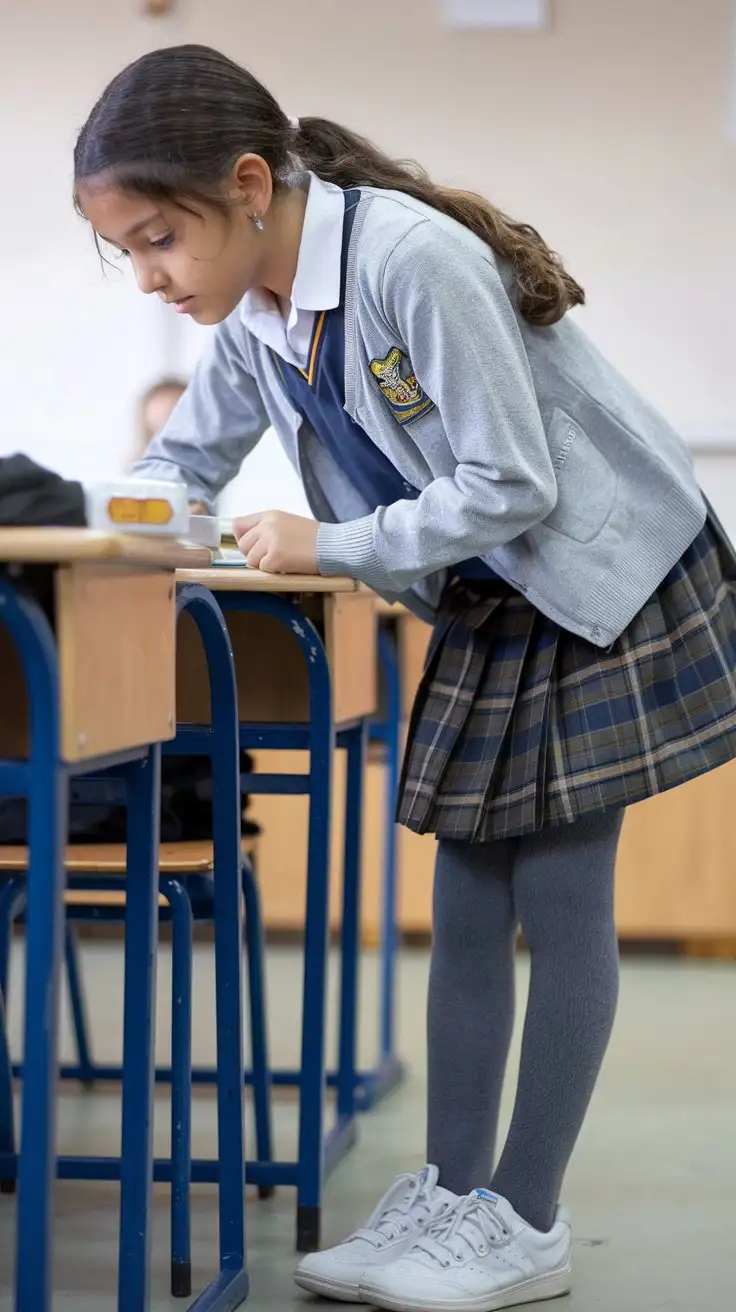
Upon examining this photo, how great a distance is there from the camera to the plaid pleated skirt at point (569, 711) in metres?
1.45

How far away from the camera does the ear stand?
1.38 m

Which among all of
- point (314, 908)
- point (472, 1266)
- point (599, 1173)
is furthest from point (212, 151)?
point (599, 1173)

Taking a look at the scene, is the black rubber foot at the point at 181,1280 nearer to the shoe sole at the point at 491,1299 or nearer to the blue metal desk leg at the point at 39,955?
the shoe sole at the point at 491,1299

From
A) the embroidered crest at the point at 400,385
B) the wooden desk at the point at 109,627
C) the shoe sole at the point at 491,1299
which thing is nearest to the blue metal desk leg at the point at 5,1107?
the shoe sole at the point at 491,1299

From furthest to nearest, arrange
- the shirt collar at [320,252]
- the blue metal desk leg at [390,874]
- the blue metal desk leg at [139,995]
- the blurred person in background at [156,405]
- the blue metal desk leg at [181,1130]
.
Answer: the blurred person in background at [156,405] < the blue metal desk leg at [390,874] < the blue metal desk leg at [181,1130] < the shirt collar at [320,252] < the blue metal desk leg at [139,995]

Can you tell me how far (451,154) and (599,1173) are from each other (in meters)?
2.78

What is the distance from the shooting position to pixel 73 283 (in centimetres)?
A: 409

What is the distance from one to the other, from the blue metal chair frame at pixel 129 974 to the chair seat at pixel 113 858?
0.27 feet

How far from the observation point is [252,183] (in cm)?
141

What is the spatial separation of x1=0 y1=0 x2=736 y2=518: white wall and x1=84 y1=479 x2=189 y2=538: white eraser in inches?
117

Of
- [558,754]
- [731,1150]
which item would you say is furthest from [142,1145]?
[731,1150]

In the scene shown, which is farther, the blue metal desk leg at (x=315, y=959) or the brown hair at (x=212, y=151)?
the blue metal desk leg at (x=315, y=959)

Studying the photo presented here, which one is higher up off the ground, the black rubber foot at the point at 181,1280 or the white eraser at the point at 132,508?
the white eraser at the point at 132,508

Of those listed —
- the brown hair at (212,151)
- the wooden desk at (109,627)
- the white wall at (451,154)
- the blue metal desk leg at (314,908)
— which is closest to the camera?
the wooden desk at (109,627)
